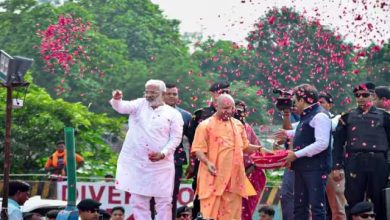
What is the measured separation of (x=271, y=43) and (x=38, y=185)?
2313 cm

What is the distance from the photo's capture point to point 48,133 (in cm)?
3112

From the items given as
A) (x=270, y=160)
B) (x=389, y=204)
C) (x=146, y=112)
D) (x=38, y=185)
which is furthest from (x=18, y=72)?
(x=38, y=185)

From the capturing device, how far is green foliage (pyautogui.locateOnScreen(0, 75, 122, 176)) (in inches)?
1172

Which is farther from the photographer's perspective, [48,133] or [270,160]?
[48,133]

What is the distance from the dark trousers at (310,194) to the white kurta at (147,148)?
1.53 metres

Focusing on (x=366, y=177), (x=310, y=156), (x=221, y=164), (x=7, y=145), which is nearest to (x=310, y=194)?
(x=310, y=156)

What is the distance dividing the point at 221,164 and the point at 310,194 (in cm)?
117

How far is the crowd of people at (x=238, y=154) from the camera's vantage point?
1673 centimetres

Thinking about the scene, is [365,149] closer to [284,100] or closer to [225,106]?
[284,100]

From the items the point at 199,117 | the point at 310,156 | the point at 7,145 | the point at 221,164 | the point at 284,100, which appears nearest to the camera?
the point at 7,145

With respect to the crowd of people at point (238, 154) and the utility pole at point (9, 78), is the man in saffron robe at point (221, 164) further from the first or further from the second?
the utility pole at point (9, 78)

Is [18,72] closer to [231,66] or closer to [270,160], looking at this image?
[270,160]

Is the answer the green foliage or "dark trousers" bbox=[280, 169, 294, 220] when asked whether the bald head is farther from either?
the green foliage

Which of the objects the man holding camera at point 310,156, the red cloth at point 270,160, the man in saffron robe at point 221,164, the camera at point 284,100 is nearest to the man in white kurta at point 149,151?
the man in saffron robe at point 221,164
